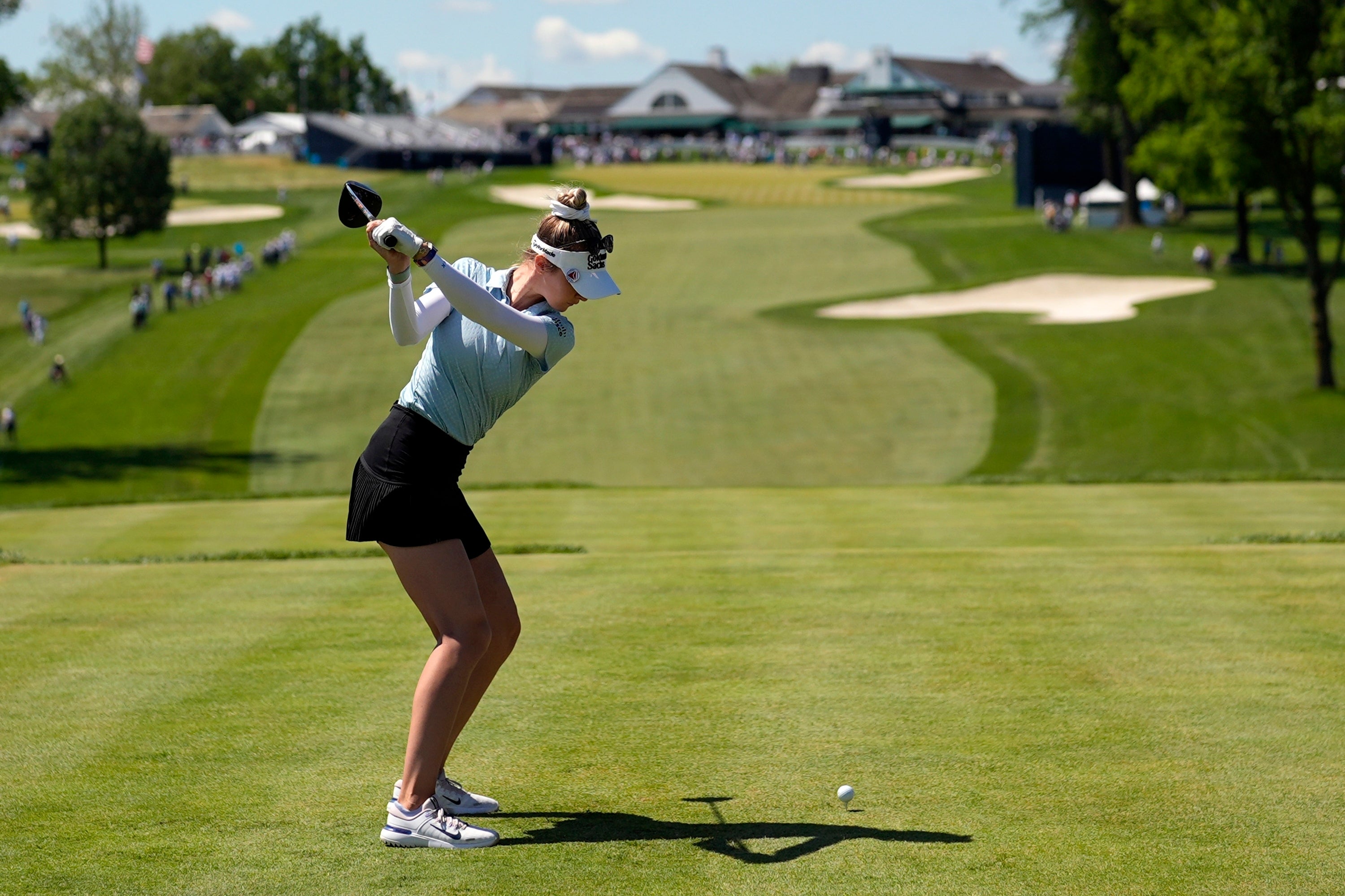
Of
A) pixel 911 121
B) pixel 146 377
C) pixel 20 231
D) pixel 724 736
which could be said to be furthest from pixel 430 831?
pixel 911 121

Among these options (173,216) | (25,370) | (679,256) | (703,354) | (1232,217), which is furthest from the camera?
(173,216)

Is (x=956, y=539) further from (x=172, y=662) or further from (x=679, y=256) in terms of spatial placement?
(x=679, y=256)

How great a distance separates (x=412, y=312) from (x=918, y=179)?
10006 centimetres

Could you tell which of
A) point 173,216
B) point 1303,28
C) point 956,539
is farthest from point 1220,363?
point 173,216

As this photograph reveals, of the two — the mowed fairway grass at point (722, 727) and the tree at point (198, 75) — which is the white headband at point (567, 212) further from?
the tree at point (198, 75)

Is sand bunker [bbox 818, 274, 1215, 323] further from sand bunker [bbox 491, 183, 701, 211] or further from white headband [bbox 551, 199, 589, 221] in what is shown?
white headband [bbox 551, 199, 589, 221]

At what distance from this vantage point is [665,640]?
29.5 feet

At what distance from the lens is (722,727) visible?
7.28 m

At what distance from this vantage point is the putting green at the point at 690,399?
30844 mm

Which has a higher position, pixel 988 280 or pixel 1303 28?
pixel 1303 28

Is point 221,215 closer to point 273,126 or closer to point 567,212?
point 273,126

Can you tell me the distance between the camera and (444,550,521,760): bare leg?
6.32m

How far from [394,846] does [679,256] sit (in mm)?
58766

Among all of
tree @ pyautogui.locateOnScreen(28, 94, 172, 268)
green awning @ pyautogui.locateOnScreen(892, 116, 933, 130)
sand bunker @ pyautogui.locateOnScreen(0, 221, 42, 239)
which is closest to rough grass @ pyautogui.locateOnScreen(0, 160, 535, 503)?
tree @ pyautogui.locateOnScreen(28, 94, 172, 268)
